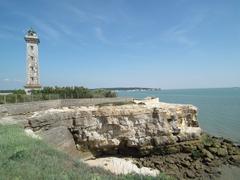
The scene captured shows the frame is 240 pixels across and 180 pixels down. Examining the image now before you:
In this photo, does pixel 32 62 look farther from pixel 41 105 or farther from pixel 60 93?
pixel 41 105

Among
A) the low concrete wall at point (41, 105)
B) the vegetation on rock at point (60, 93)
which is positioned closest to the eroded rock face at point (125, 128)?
the low concrete wall at point (41, 105)

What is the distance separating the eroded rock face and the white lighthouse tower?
13.0 meters

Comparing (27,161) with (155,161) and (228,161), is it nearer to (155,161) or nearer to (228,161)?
(155,161)

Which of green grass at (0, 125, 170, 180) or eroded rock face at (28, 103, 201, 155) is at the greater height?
green grass at (0, 125, 170, 180)

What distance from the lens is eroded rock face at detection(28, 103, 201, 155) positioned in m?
22.4

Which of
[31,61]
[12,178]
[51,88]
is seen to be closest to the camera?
[12,178]

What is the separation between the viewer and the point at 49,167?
681cm

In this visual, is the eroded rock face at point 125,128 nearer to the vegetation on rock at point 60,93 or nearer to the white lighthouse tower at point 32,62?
the vegetation on rock at point 60,93

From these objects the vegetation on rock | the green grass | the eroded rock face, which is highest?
the vegetation on rock

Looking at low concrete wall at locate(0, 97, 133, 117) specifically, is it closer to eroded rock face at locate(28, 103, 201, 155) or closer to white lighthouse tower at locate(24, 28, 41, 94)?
eroded rock face at locate(28, 103, 201, 155)

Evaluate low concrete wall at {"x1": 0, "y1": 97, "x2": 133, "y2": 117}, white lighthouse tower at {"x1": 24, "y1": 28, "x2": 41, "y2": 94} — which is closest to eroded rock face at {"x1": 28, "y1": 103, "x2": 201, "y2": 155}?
low concrete wall at {"x1": 0, "y1": 97, "x2": 133, "y2": 117}

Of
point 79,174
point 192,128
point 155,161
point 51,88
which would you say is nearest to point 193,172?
point 155,161

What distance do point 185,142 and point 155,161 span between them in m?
4.30

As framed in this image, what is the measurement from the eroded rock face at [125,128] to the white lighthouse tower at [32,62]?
12989mm
